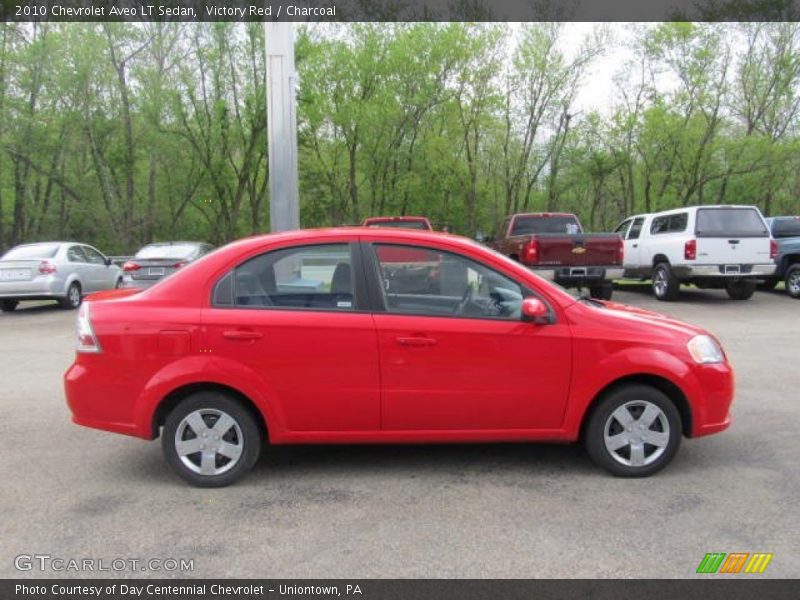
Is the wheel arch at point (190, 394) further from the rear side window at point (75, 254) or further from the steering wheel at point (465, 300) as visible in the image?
the rear side window at point (75, 254)

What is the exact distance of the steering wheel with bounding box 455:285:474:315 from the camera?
13.5 ft

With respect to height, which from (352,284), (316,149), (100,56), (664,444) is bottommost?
(664,444)

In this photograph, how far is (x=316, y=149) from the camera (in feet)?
115

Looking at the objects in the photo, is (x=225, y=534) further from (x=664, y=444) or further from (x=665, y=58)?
(x=665, y=58)

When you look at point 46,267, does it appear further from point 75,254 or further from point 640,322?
point 640,322

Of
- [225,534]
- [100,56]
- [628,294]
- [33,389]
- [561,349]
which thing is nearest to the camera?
[225,534]

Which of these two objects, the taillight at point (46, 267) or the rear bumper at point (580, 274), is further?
the taillight at point (46, 267)

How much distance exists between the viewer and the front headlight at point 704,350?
4164mm

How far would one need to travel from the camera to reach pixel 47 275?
522 inches

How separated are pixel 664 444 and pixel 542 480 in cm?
84

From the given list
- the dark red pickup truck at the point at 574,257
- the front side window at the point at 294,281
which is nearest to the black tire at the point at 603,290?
the dark red pickup truck at the point at 574,257

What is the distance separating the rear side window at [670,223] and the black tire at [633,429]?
34.0 feet

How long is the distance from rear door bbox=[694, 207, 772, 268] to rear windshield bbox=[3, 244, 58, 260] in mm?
13761

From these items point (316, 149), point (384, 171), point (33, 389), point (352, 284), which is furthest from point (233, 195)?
point (352, 284)
